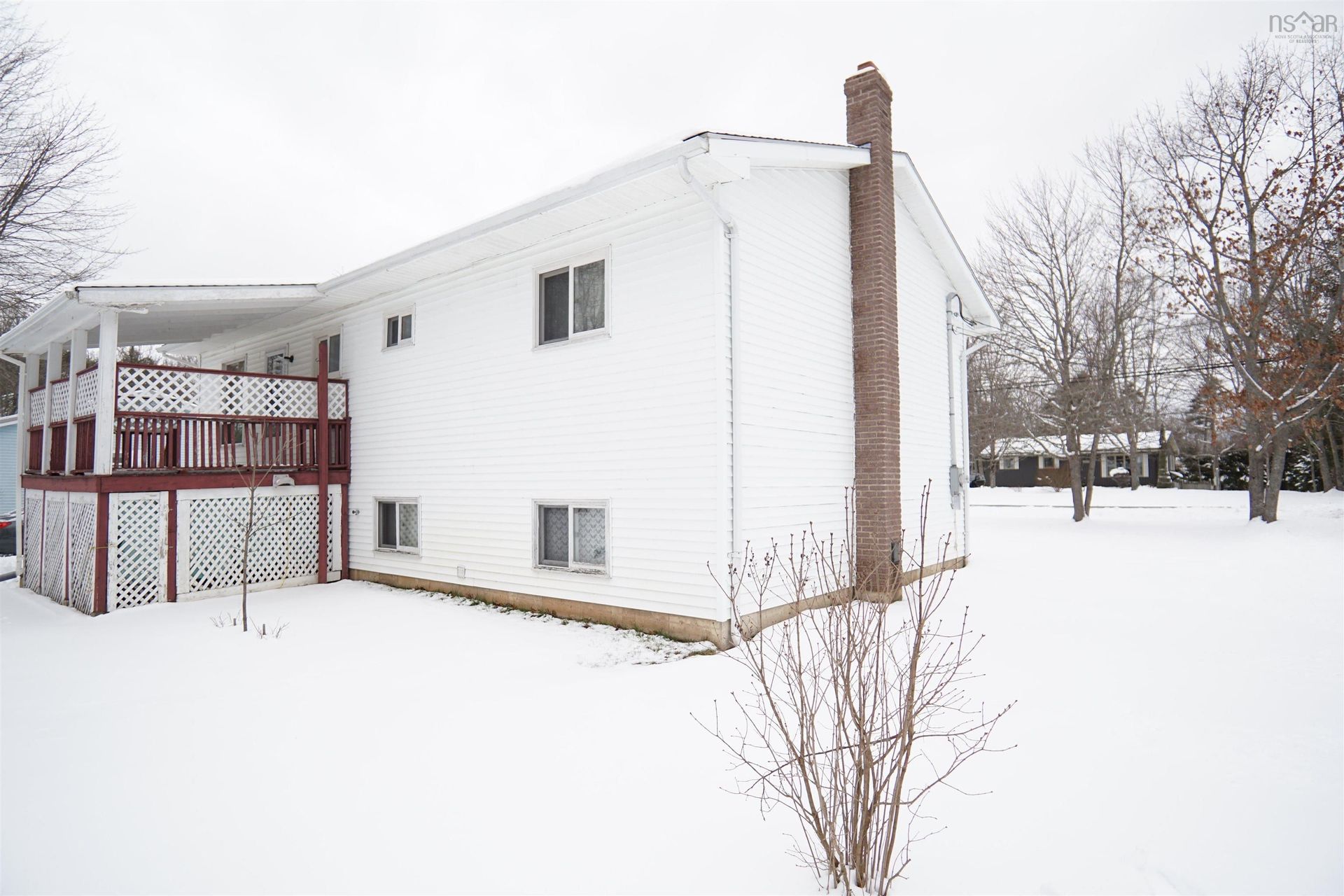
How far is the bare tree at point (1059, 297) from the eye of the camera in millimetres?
22281

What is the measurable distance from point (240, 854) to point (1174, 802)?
15.6ft

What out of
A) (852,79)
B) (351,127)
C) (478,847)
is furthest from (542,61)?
(478,847)

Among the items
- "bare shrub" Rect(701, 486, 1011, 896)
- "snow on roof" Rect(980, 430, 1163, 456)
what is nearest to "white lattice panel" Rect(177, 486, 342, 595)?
"bare shrub" Rect(701, 486, 1011, 896)

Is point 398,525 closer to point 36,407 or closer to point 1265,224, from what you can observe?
point 36,407

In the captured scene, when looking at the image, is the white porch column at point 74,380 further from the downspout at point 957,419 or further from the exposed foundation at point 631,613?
the downspout at point 957,419

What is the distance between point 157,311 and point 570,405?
733 cm

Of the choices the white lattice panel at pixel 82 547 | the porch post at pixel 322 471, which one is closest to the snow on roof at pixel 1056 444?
Answer: the porch post at pixel 322 471

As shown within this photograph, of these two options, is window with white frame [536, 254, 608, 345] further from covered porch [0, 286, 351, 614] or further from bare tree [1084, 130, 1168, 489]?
bare tree [1084, 130, 1168, 489]

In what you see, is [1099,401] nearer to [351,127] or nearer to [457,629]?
[457,629]

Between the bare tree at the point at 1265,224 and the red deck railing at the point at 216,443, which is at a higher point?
the bare tree at the point at 1265,224

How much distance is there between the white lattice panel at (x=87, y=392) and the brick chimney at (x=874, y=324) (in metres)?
10.5

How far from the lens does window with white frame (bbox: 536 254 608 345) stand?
8211 millimetres

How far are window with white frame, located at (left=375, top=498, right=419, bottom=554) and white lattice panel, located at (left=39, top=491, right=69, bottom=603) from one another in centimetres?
436

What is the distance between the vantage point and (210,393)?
33.5ft
